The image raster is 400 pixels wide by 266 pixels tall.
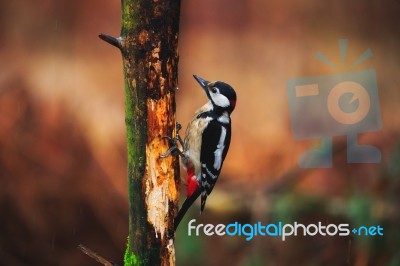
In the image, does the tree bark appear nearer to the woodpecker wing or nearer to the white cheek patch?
the woodpecker wing

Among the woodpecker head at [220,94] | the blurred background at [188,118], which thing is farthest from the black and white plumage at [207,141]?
the blurred background at [188,118]

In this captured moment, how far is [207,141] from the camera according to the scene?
11.9ft

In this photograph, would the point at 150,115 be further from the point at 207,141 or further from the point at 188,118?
the point at 188,118

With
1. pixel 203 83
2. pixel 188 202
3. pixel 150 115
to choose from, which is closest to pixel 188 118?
pixel 203 83

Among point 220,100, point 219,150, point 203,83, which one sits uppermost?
point 203,83

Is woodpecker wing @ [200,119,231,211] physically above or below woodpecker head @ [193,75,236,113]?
below

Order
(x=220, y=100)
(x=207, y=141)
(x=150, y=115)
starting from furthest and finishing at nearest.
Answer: (x=220, y=100) < (x=207, y=141) < (x=150, y=115)

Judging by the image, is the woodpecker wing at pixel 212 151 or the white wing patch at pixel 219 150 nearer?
the woodpecker wing at pixel 212 151

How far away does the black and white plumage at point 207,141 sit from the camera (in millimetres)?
3609

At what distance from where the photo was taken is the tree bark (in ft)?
10.1

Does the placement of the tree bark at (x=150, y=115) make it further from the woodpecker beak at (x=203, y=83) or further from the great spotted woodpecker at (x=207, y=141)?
the woodpecker beak at (x=203, y=83)

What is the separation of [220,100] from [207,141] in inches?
12.5

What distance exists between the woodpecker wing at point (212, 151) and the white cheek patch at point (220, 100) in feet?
0.42

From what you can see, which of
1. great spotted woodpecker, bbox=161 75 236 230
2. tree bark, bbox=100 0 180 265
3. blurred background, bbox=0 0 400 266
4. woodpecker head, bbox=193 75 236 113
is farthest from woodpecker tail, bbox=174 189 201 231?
woodpecker head, bbox=193 75 236 113
